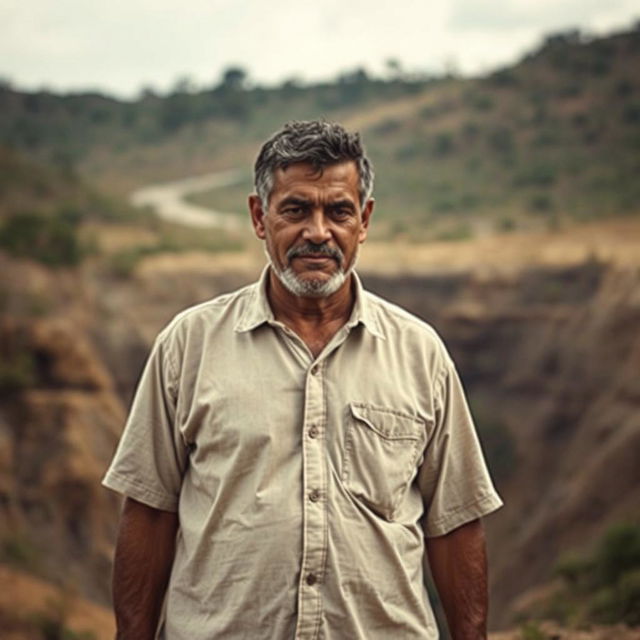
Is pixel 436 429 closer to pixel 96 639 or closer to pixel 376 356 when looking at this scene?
pixel 376 356

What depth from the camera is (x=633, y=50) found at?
37844 millimetres

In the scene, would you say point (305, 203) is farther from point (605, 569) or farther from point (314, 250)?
point (605, 569)

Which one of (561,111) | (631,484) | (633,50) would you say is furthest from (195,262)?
(633,50)

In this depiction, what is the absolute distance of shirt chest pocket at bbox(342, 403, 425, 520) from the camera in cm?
240

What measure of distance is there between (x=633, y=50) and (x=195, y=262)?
2316cm

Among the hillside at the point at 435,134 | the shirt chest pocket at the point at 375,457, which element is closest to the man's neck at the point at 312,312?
the shirt chest pocket at the point at 375,457

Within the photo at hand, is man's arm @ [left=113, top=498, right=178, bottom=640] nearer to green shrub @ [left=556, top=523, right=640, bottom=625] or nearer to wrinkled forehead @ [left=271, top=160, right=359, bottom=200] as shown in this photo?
wrinkled forehead @ [left=271, top=160, right=359, bottom=200]

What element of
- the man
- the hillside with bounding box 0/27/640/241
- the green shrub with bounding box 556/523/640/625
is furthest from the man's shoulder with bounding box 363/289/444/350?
the hillside with bounding box 0/27/640/241

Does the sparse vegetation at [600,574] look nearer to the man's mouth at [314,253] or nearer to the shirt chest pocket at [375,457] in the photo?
the shirt chest pocket at [375,457]

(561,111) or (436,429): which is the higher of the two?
(561,111)

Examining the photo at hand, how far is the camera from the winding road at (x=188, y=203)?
3144 centimetres

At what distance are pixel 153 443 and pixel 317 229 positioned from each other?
0.65m

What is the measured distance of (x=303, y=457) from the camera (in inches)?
93.2

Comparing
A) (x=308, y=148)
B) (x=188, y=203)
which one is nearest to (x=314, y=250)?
(x=308, y=148)
